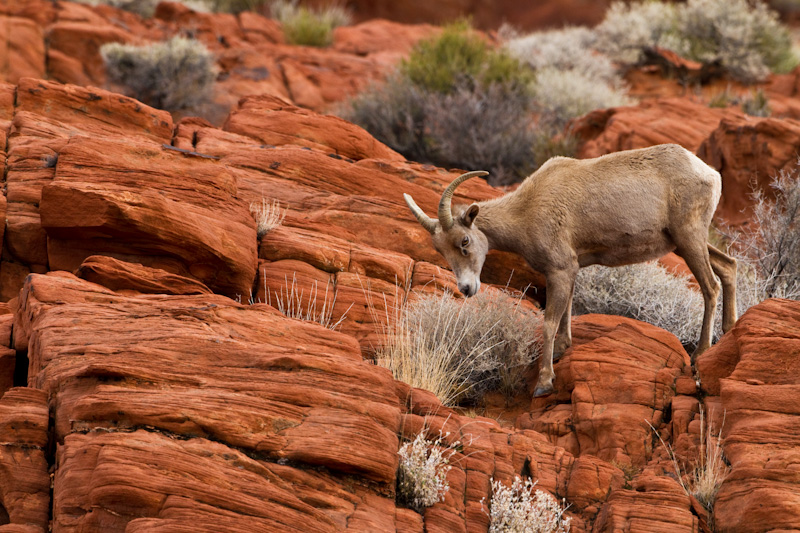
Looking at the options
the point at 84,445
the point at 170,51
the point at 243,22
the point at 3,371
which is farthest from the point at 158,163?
the point at 243,22

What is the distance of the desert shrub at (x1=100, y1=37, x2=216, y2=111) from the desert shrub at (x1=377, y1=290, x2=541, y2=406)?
36.2 feet

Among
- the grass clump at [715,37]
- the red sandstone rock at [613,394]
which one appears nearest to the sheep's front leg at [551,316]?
the red sandstone rock at [613,394]

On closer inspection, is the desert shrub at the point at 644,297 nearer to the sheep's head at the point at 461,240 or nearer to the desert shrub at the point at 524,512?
the sheep's head at the point at 461,240

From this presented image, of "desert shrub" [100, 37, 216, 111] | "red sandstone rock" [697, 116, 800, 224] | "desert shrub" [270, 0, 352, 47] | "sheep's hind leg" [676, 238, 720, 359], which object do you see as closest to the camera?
"sheep's hind leg" [676, 238, 720, 359]

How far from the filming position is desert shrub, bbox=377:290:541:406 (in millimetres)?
8117

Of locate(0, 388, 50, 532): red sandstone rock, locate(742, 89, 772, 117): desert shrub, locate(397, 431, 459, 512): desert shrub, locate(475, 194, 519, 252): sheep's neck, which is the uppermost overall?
locate(475, 194, 519, 252): sheep's neck

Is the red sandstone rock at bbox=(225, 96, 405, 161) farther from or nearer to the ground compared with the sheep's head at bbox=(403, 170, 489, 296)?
nearer to the ground

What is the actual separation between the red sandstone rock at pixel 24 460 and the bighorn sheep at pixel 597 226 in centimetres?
415

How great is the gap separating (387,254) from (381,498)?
4413mm

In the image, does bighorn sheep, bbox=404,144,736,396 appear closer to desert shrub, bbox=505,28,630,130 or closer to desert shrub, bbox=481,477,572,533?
desert shrub, bbox=481,477,572,533

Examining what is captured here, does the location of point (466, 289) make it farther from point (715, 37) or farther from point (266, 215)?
point (715, 37)

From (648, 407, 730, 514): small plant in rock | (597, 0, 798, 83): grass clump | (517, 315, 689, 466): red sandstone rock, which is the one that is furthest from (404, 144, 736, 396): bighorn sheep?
(597, 0, 798, 83): grass clump

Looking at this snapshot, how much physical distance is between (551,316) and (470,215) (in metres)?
1.27

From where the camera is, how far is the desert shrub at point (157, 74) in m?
18.0
